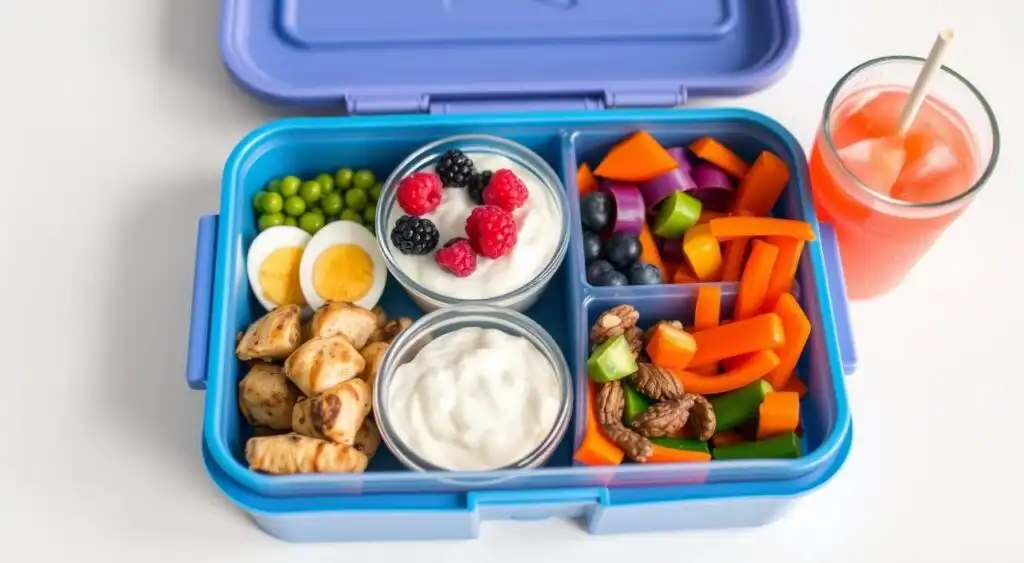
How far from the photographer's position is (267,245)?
1367mm

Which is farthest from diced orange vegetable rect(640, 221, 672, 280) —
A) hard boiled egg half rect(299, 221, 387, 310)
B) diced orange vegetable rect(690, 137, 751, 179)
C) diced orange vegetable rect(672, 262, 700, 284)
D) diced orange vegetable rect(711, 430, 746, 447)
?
hard boiled egg half rect(299, 221, 387, 310)

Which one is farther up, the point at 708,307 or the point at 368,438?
the point at 708,307

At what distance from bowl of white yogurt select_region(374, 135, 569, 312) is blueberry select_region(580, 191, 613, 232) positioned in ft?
0.14

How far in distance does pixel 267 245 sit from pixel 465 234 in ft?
0.89

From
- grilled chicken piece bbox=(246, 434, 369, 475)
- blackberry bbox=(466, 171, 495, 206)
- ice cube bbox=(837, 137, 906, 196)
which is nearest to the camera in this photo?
grilled chicken piece bbox=(246, 434, 369, 475)

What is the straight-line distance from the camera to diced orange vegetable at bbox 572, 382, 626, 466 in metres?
1.18

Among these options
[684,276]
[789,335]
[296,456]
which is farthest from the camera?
[684,276]

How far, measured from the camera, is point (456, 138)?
138 cm

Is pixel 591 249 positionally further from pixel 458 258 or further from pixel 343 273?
pixel 343 273

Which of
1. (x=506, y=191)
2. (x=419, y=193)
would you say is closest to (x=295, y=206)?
(x=419, y=193)

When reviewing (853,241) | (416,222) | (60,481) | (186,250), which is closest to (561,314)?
(416,222)

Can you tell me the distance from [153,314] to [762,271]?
2.68 ft

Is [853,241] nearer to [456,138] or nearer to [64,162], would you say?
[456,138]

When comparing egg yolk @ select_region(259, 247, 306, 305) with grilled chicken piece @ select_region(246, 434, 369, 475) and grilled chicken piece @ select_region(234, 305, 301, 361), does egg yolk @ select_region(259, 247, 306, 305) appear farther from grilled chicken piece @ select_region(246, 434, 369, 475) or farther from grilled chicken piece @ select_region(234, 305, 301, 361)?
grilled chicken piece @ select_region(246, 434, 369, 475)
